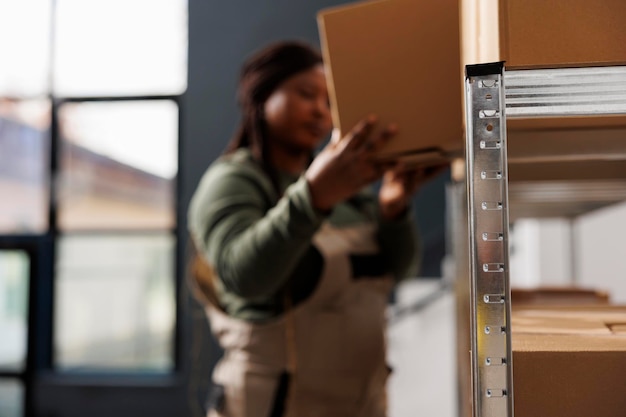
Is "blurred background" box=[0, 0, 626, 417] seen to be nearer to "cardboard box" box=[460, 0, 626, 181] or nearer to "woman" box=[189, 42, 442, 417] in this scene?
"woman" box=[189, 42, 442, 417]

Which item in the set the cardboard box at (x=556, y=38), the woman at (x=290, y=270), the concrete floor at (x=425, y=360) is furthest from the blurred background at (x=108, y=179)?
the cardboard box at (x=556, y=38)

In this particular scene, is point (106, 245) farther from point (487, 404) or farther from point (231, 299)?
point (487, 404)

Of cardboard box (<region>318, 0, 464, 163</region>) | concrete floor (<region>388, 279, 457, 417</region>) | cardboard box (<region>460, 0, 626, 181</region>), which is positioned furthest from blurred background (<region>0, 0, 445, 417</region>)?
cardboard box (<region>460, 0, 626, 181</region>)

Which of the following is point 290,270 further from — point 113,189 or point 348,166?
point 113,189

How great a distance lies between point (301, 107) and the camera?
1.41m

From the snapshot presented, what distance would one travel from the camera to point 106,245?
4.17 metres

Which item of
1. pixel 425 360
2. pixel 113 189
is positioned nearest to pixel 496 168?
pixel 425 360

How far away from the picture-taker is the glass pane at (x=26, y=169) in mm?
4102

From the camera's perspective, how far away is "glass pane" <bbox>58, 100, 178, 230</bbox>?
4109 mm

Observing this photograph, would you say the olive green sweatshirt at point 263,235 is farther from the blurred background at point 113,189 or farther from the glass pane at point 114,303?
the glass pane at point 114,303

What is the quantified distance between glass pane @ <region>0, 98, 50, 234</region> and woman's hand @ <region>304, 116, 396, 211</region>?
10.9 ft

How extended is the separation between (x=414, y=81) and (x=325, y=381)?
684 mm

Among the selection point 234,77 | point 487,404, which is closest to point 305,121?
point 487,404

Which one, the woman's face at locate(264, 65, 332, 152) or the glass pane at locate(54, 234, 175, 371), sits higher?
the woman's face at locate(264, 65, 332, 152)
